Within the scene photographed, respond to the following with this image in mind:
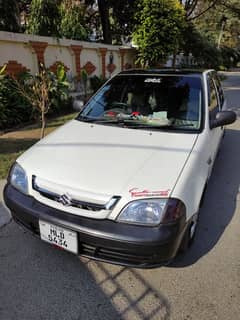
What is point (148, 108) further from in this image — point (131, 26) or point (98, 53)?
point (131, 26)

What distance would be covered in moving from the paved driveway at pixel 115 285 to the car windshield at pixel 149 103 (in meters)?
1.27

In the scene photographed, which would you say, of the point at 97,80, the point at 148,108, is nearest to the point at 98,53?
the point at 97,80

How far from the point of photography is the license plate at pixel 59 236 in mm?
2150

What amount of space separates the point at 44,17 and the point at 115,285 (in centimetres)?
1054

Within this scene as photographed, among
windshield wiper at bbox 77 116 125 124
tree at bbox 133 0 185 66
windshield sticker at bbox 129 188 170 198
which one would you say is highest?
tree at bbox 133 0 185 66

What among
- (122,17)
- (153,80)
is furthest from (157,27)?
(153,80)

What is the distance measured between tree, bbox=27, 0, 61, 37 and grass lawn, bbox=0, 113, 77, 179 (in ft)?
16.2

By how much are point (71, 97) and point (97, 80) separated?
8.30 ft

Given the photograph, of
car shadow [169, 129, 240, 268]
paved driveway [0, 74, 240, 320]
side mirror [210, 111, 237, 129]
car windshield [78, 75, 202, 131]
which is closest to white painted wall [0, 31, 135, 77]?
car windshield [78, 75, 202, 131]

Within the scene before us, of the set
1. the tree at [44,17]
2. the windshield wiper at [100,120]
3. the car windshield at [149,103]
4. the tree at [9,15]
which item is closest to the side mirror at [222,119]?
the car windshield at [149,103]

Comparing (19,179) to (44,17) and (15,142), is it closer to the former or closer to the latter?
(15,142)

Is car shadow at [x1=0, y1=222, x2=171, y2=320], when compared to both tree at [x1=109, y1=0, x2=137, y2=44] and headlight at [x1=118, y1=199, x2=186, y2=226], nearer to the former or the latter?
headlight at [x1=118, y1=199, x2=186, y2=226]

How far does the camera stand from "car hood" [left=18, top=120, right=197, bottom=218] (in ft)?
6.88

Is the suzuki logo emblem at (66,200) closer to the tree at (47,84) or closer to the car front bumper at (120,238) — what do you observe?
the car front bumper at (120,238)
